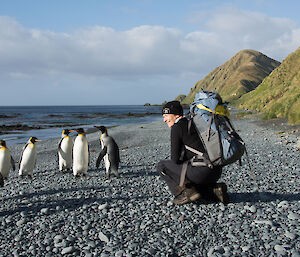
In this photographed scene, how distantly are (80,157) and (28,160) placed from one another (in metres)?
1.71

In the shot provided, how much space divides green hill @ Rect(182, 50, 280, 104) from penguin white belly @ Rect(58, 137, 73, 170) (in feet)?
383

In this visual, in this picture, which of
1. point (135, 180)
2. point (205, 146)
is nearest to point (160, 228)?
point (205, 146)

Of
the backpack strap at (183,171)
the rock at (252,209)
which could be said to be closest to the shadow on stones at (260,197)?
the rock at (252,209)

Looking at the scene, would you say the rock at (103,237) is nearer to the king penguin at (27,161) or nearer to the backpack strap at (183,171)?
the backpack strap at (183,171)

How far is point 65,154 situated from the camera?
8203 mm

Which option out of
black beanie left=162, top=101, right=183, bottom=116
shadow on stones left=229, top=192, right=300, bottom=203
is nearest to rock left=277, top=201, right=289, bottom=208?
shadow on stones left=229, top=192, right=300, bottom=203

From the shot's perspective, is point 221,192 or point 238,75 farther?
point 238,75

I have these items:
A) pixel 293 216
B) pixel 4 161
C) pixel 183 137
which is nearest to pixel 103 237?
pixel 183 137

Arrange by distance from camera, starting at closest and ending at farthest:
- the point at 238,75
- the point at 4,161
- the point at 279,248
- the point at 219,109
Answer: the point at 279,248
the point at 219,109
the point at 4,161
the point at 238,75

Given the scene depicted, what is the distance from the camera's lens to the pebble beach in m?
3.39

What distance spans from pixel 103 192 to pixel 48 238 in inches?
75.8

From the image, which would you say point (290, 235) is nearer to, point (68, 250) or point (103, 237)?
point (103, 237)

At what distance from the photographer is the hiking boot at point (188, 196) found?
171 inches

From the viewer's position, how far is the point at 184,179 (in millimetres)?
4277
